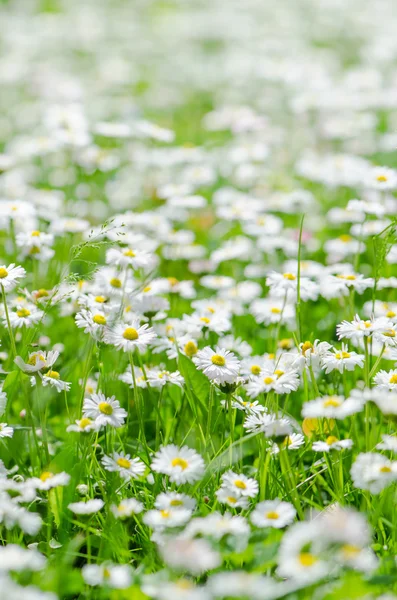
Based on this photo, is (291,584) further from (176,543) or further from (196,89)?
(196,89)

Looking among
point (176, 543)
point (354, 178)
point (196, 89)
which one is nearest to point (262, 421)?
point (176, 543)

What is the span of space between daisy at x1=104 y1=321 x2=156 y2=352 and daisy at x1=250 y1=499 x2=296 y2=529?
0.60 m

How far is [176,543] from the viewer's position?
129 centimetres

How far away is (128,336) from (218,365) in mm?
258

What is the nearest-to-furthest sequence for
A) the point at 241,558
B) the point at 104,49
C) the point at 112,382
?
the point at 241,558 < the point at 112,382 < the point at 104,49

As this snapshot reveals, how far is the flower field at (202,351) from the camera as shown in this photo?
58.8 inches

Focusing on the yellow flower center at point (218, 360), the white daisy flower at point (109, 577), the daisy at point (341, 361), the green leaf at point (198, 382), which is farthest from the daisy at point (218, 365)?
the white daisy flower at point (109, 577)

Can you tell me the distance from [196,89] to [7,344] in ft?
14.6

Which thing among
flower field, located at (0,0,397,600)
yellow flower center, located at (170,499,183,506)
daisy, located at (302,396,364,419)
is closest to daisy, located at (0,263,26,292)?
flower field, located at (0,0,397,600)

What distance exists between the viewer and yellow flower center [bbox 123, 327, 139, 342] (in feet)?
6.53

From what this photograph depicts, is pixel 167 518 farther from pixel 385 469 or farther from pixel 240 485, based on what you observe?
pixel 385 469

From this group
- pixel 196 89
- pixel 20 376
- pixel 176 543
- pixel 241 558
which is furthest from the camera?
pixel 196 89

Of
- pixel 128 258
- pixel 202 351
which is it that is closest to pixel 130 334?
pixel 202 351

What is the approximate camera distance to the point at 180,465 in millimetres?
1612
